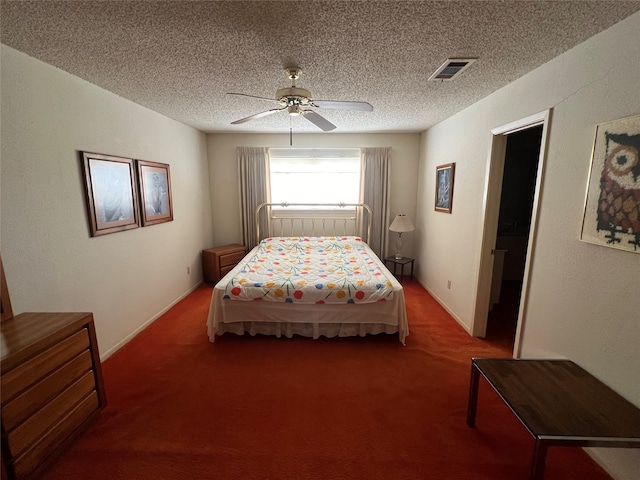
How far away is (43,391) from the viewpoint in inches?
55.6

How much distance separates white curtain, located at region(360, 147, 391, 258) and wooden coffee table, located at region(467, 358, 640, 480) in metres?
3.12

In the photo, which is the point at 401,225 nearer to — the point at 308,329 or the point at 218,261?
the point at 308,329

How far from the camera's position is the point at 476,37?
155cm

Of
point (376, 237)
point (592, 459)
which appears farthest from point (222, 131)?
point (592, 459)

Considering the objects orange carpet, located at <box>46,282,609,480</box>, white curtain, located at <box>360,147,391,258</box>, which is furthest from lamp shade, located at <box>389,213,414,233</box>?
orange carpet, located at <box>46,282,609,480</box>

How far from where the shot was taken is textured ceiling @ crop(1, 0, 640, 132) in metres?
1.31

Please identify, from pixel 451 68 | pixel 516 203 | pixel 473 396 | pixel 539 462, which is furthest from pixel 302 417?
pixel 516 203

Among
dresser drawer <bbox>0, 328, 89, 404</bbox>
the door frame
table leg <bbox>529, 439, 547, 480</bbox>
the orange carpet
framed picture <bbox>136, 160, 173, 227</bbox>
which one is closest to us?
table leg <bbox>529, 439, 547, 480</bbox>

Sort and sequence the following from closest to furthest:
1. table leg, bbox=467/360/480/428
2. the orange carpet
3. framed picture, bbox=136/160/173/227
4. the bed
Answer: the orange carpet
table leg, bbox=467/360/480/428
the bed
framed picture, bbox=136/160/173/227

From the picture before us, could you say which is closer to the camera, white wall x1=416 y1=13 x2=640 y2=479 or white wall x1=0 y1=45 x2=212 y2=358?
white wall x1=416 y1=13 x2=640 y2=479

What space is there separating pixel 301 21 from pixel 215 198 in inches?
147

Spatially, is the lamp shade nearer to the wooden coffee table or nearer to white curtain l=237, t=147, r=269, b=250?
white curtain l=237, t=147, r=269, b=250

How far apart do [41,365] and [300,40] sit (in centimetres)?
224

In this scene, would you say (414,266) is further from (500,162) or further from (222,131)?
(222,131)
